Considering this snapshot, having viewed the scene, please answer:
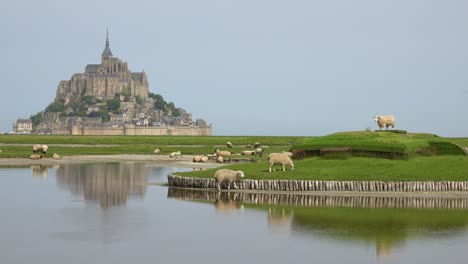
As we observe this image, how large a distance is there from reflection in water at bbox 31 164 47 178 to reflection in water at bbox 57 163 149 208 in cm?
128

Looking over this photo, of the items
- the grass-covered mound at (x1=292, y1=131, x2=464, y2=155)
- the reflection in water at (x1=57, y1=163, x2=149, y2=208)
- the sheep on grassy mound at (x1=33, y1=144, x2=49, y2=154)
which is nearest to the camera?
the reflection in water at (x1=57, y1=163, x2=149, y2=208)

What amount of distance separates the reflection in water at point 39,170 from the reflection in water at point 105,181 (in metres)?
1.28

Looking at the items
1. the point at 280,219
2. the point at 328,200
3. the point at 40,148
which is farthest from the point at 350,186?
the point at 40,148

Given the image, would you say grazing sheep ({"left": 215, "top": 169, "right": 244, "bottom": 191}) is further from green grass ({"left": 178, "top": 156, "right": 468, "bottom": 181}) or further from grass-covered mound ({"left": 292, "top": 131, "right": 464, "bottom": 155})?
grass-covered mound ({"left": 292, "top": 131, "right": 464, "bottom": 155})

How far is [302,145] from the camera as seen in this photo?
2420 inches

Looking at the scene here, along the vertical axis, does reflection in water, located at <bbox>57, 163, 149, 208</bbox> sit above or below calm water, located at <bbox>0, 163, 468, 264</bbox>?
above

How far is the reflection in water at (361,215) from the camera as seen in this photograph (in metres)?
34.0

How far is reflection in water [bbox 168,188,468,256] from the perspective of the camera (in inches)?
1339

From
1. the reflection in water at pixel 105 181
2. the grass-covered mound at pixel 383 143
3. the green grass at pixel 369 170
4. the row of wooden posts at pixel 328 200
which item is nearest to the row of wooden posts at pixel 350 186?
the green grass at pixel 369 170

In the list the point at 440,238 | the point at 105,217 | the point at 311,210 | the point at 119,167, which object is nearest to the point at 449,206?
the point at 311,210

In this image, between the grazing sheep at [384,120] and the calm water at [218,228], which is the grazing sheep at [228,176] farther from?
the grazing sheep at [384,120]

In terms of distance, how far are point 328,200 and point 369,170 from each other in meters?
7.40

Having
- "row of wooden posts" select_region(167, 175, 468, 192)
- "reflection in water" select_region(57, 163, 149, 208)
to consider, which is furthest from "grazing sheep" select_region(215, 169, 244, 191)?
"reflection in water" select_region(57, 163, 149, 208)

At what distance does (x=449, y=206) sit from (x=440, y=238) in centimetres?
1135
